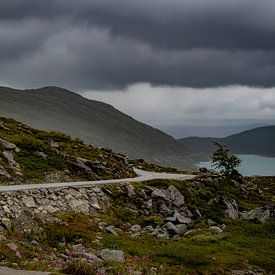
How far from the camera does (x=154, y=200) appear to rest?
160ft

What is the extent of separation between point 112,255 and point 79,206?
12940mm

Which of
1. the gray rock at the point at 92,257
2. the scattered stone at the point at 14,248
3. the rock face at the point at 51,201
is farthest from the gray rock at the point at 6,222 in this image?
the gray rock at the point at 92,257

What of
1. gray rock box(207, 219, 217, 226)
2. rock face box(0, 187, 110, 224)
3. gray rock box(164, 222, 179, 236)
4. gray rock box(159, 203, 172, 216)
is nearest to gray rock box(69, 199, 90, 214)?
rock face box(0, 187, 110, 224)

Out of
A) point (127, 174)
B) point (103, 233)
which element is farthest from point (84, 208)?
point (127, 174)

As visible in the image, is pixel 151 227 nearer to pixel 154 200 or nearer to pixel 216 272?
pixel 154 200

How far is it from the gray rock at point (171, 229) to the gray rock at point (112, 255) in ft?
38.8

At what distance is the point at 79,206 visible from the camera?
3950cm

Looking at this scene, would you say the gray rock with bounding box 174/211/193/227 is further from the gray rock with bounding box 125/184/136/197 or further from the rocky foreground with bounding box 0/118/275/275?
the gray rock with bounding box 125/184/136/197

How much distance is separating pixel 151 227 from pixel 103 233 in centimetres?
684

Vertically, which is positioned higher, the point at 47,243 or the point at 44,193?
the point at 44,193

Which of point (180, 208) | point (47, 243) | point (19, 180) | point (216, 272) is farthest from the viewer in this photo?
point (180, 208)

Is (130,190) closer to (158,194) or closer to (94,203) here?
(158,194)

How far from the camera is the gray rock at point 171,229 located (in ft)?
128

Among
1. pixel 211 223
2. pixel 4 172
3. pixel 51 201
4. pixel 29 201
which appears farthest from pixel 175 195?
pixel 29 201
